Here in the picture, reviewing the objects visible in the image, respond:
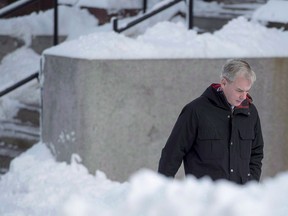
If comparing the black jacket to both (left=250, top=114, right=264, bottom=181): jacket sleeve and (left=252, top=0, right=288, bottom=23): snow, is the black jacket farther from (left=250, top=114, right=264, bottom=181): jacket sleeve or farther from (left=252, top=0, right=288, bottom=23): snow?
(left=252, top=0, right=288, bottom=23): snow

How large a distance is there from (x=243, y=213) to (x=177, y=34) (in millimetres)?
5828

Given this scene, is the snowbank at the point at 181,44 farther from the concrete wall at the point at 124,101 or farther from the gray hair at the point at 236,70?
the gray hair at the point at 236,70

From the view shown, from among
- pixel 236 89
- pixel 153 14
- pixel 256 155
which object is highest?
pixel 236 89

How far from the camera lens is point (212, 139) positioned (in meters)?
4.54

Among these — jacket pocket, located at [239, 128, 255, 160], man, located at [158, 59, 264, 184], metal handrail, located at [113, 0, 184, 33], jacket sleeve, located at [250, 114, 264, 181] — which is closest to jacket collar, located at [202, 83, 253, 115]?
man, located at [158, 59, 264, 184]

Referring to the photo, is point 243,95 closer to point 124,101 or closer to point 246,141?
point 246,141

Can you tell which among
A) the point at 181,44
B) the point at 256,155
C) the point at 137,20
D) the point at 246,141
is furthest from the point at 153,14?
the point at 246,141

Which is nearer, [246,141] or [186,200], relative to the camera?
[186,200]

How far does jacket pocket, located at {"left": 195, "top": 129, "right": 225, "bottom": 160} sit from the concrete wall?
8.17ft

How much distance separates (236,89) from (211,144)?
0.38 meters

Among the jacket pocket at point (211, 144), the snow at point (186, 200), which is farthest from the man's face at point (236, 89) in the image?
the snow at point (186, 200)

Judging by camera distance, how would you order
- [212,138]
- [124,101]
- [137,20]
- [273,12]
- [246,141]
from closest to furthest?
[212,138] < [246,141] < [124,101] < [137,20] < [273,12]

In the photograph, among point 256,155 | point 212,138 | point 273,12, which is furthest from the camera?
point 273,12

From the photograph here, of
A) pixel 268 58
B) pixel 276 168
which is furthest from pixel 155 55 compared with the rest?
pixel 276 168
